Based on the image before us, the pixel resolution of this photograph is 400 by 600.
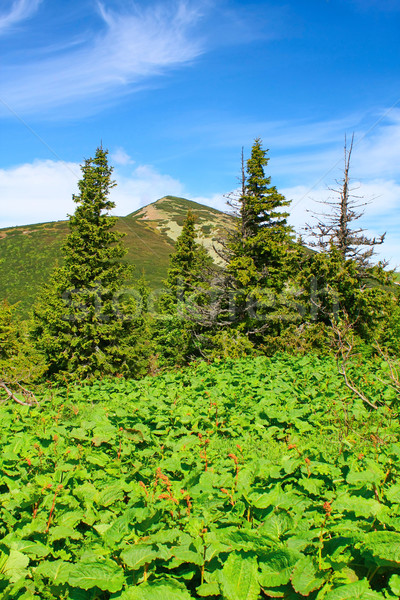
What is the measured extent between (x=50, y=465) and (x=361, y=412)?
4.67 metres

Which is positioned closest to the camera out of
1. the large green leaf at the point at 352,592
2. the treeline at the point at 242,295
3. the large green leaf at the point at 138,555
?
the large green leaf at the point at 352,592

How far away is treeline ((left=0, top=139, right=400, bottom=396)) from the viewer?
18.8m

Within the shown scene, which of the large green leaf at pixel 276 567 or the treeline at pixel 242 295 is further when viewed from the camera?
the treeline at pixel 242 295

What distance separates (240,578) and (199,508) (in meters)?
1.13

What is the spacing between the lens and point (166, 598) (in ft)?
6.06

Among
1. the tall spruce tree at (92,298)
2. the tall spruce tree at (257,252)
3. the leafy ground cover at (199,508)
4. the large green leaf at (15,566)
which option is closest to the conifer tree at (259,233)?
the tall spruce tree at (257,252)

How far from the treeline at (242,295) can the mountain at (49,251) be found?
30.8m

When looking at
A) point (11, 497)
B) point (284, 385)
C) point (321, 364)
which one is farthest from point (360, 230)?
point (11, 497)

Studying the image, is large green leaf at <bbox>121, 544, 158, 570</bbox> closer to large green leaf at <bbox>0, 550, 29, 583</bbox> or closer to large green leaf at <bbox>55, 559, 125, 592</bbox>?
large green leaf at <bbox>55, 559, 125, 592</bbox>

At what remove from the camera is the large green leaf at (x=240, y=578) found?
73.0 inches

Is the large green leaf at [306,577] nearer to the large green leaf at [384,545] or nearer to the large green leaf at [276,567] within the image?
the large green leaf at [276,567]

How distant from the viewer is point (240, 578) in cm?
191

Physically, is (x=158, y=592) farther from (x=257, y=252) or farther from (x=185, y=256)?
(x=185, y=256)

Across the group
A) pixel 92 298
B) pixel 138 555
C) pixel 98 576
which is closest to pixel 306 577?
pixel 138 555
